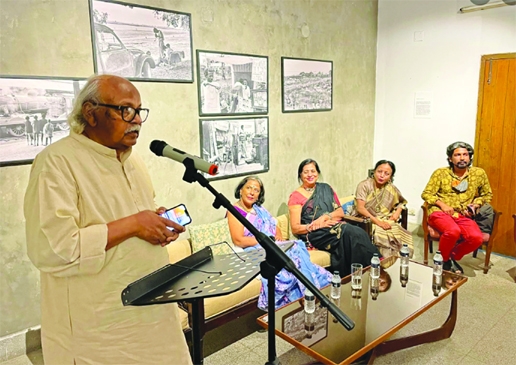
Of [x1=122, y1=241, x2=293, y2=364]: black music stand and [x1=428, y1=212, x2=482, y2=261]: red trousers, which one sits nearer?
[x1=122, y1=241, x2=293, y2=364]: black music stand

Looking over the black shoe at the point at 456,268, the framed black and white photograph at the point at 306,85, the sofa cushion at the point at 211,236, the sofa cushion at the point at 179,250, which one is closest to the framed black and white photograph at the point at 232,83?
the framed black and white photograph at the point at 306,85

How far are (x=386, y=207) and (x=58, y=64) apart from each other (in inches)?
111

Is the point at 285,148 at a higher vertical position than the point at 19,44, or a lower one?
lower

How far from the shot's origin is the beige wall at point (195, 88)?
8.00 feet

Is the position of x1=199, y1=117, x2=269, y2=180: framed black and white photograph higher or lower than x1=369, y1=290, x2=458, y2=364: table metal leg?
higher

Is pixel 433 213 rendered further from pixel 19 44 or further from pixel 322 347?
pixel 19 44

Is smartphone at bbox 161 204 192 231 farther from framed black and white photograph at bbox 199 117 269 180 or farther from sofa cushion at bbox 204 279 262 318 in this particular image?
framed black and white photograph at bbox 199 117 269 180

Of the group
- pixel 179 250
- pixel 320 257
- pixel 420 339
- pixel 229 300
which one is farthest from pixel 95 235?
pixel 320 257

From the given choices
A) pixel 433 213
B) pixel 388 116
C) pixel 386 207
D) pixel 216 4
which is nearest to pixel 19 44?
pixel 216 4

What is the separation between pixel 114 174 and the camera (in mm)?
1313

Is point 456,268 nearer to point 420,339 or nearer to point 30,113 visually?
point 420,339

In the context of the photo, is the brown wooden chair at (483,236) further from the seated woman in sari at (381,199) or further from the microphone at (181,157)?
the microphone at (181,157)

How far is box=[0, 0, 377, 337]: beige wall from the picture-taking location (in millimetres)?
2439

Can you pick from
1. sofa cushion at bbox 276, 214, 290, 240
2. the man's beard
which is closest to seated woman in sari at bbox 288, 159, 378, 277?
sofa cushion at bbox 276, 214, 290, 240
